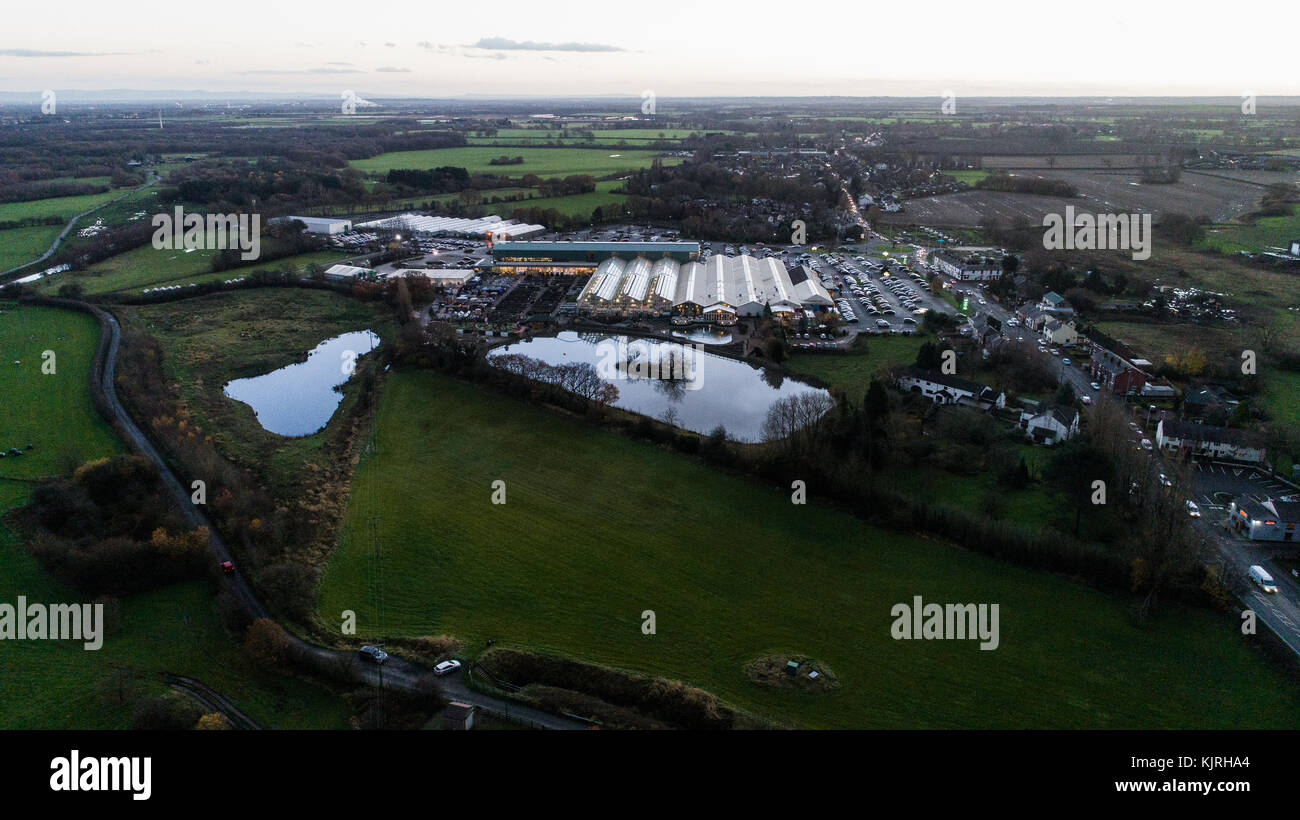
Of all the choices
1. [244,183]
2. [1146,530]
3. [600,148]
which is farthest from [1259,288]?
[600,148]

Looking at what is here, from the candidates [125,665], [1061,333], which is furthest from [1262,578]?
[125,665]

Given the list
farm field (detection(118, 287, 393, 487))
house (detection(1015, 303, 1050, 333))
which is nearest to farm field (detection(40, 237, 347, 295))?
farm field (detection(118, 287, 393, 487))

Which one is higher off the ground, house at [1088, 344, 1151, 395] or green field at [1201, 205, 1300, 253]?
green field at [1201, 205, 1300, 253]

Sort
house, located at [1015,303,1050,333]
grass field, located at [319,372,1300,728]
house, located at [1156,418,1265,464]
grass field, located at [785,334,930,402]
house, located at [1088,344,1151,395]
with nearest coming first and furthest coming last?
grass field, located at [319,372,1300,728]
house, located at [1156,418,1265,464]
house, located at [1088,344,1151,395]
grass field, located at [785,334,930,402]
house, located at [1015,303,1050,333]

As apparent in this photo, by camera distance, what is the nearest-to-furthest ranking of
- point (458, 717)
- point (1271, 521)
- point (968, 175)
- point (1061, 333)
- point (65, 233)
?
point (458, 717) → point (1271, 521) → point (1061, 333) → point (65, 233) → point (968, 175)

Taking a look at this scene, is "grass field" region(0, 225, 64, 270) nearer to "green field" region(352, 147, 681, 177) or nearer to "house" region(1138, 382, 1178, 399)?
"green field" region(352, 147, 681, 177)

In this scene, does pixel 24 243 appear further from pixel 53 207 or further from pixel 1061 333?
pixel 1061 333
